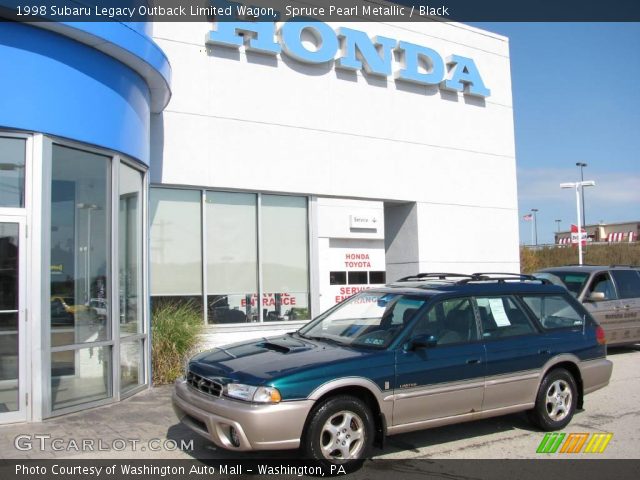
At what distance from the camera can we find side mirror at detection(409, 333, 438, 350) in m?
5.99

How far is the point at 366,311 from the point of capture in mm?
6859

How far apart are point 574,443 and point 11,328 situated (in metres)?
6.30

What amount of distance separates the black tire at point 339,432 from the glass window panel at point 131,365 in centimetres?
417

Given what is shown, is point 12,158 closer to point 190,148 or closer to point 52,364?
point 52,364

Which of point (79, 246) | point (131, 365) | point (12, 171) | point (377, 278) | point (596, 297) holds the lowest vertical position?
point (131, 365)

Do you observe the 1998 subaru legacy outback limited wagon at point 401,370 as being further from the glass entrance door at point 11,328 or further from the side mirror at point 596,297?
the side mirror at point 596,297

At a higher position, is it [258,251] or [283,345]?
[258,251]

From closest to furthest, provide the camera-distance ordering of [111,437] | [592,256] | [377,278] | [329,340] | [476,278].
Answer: [329,340], [111,437], [476,278], [377,278], [592,256]

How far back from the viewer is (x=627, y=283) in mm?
13023

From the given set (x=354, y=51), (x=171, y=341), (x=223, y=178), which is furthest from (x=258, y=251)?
(x=354, y=51)

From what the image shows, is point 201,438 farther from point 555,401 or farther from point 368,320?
point 555,401

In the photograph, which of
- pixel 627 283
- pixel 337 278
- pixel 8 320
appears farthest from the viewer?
pixel 337 278

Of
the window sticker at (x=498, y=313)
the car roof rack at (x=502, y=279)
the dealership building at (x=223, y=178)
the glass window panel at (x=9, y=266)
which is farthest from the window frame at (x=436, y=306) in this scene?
the glass window panel at (x=9, y=266)

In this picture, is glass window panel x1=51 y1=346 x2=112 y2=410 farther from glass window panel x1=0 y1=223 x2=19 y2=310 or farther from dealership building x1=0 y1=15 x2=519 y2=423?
glass window panel x1=0 y1=223 x2=19 y2=310
